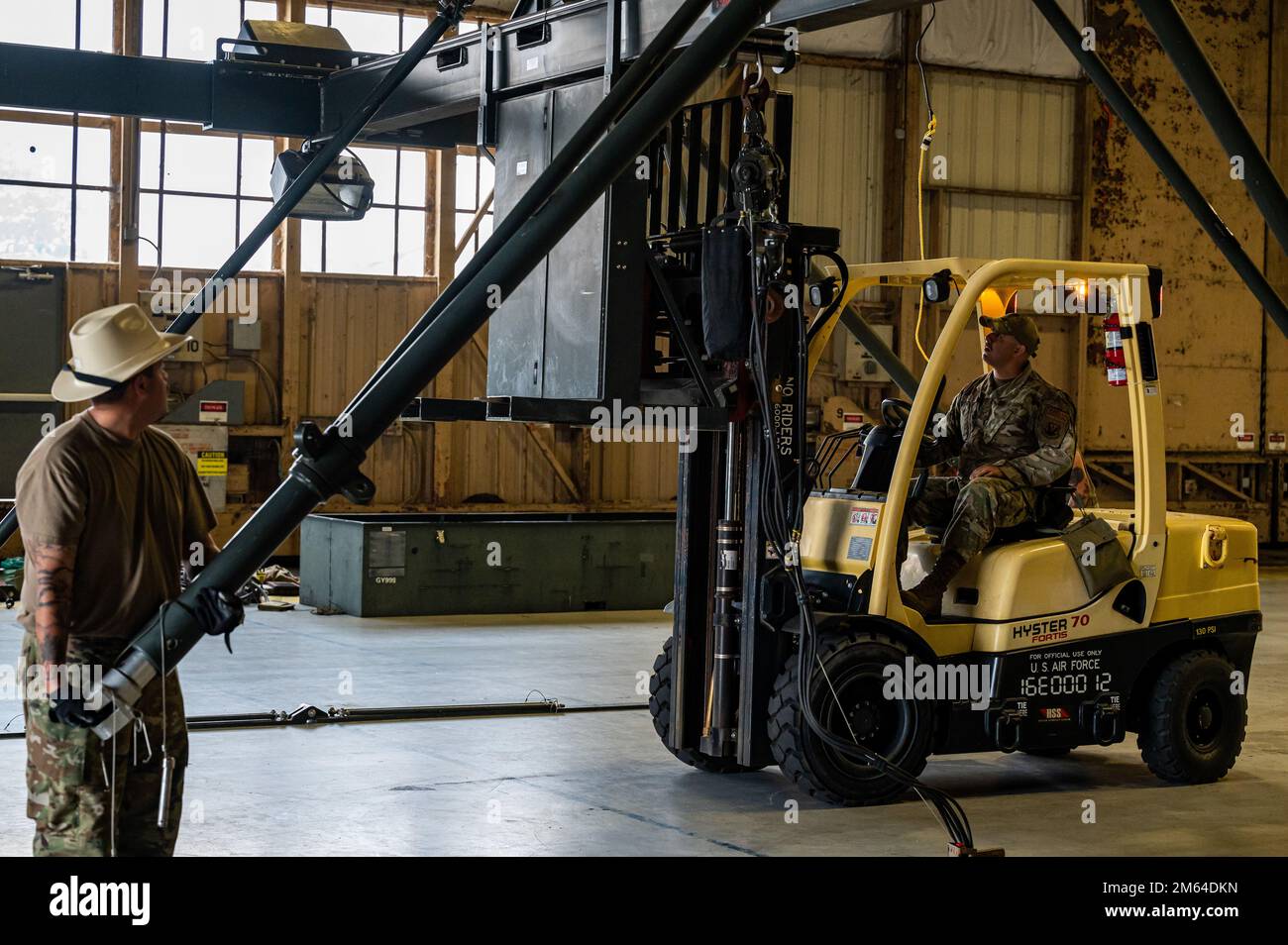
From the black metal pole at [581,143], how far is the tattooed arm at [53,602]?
1016 millimetres

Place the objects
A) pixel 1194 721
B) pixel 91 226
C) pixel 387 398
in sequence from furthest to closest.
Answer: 1. pixel 91 226
2. pixel 1194 721
3. pixel 387 398

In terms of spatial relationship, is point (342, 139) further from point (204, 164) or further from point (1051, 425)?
point (204, 164)

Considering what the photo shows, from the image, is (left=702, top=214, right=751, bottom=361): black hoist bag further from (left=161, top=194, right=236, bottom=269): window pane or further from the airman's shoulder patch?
(left=161, top=194, right=236, bottom=269): window pane

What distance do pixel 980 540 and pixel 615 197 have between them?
2.31 meters

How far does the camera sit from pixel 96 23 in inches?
696

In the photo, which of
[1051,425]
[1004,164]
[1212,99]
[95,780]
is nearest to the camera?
[1212,99]

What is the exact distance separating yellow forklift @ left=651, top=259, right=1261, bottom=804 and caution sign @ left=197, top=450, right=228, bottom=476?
1088cm

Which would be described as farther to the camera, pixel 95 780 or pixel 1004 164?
pixel 1004 164

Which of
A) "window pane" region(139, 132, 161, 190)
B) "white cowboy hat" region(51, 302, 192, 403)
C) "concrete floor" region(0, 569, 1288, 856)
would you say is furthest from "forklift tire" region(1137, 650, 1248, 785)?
"window pane" region(139, 132, 161, 190)

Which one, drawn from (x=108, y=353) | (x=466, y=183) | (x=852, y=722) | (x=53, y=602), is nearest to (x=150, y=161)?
(x=466, y=183)

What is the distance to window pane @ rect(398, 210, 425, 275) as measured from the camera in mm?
19328

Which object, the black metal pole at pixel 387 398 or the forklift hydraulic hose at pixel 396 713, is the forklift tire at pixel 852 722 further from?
the black metal pole at pixel 387 398

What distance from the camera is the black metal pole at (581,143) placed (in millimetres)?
5016

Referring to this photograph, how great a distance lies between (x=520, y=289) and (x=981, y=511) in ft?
7.64
